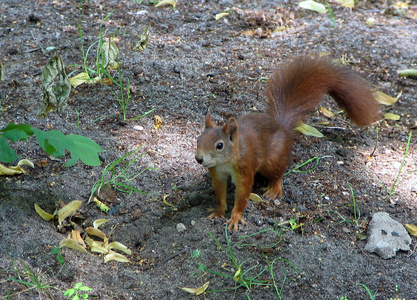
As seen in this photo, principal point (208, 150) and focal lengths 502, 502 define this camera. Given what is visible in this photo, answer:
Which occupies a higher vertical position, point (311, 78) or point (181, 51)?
point (311, 78)

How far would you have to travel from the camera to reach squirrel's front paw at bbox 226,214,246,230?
7.58 ft

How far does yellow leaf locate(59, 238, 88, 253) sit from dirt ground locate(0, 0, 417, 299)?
0.03 metres

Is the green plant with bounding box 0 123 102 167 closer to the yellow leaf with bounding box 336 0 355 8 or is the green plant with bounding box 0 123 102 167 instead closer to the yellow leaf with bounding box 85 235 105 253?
the yellow leaf with bounding box 85 235 105 253

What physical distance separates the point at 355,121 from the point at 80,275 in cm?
174

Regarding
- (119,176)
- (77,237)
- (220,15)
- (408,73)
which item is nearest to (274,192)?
(119,176)

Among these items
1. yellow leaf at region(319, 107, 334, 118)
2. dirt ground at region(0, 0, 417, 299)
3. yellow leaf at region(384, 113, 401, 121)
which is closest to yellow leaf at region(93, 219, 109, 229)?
dirt ground at region(0, 0, 417, 299)

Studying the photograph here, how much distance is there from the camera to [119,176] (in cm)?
248

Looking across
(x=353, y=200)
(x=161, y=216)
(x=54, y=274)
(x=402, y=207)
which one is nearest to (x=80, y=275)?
(x=54, y=274)

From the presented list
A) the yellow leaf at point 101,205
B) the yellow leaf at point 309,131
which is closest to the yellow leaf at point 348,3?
the yellow leaf at point 309,131

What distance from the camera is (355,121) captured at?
286 centimetres

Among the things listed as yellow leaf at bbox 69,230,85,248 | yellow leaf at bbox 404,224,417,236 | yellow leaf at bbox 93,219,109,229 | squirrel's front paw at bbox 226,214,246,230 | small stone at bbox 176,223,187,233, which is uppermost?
yellow leaf at bbox 404,224,417,236

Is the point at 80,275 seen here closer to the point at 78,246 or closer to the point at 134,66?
the point at 78,246

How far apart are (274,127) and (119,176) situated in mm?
829

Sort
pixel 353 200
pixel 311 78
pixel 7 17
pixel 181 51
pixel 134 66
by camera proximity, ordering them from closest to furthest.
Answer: pixel 353 200 → pixel 311 78 → pixel 134 66 → pixel 181 51 → pixel 7 17
